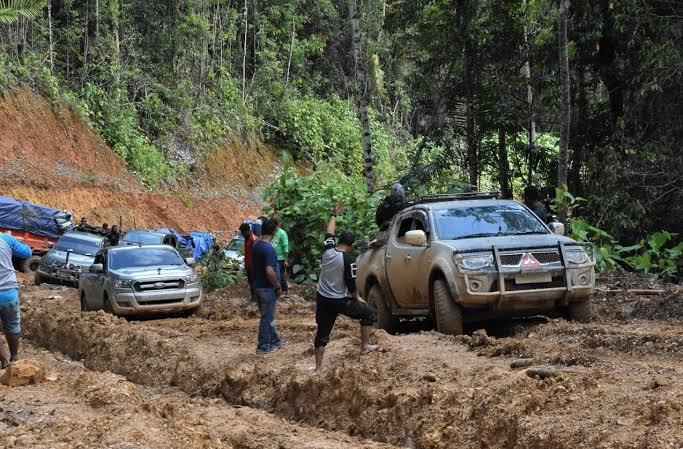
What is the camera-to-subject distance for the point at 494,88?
23.2 metres

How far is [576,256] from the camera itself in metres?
11.1

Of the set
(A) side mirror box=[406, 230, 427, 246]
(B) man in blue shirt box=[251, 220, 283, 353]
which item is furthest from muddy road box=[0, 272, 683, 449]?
(A) side mirror box=[406, 230, 427, 246]

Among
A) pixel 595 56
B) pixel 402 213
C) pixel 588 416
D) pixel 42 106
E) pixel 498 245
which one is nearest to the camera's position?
pixel 588 416

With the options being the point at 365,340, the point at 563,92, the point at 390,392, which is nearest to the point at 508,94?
the point at 563,92

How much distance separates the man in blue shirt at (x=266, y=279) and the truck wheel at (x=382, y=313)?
1.72 m

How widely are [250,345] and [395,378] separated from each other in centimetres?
436

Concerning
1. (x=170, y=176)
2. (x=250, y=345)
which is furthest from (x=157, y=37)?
(x=250, y=345)

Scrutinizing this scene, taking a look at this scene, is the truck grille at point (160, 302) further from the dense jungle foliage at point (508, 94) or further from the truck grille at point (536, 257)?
the truck grille at point (536, 257)

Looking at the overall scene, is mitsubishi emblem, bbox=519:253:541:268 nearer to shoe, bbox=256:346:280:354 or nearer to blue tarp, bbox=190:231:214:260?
shoe, bbox=256:346:280:354

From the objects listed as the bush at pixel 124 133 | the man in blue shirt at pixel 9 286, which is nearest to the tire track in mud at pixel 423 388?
the man in blue shirt at pixel 9 286

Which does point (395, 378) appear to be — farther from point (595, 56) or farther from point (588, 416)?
point (595, 56)

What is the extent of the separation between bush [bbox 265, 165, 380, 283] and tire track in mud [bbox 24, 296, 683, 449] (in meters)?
6.26

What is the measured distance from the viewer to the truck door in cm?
1174

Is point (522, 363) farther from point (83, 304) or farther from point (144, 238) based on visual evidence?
point (144, 238)
